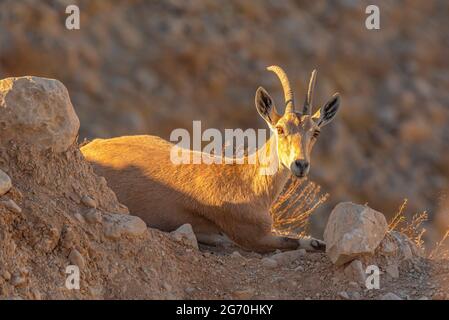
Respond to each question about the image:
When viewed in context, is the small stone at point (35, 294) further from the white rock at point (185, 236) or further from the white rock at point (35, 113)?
the white rock at point (185, 236)

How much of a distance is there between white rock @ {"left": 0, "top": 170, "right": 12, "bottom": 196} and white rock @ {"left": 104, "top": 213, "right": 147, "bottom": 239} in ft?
2.42

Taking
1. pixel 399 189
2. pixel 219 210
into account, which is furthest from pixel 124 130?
pixel 219 210

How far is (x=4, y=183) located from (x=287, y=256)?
2309mm

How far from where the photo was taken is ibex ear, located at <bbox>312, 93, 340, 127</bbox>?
9095 millimetres

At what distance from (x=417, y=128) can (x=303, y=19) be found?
4.02 m

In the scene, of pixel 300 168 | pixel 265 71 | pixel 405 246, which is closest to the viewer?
pixel 405 246

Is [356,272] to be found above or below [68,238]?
below

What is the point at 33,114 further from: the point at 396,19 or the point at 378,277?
the point at 396,19

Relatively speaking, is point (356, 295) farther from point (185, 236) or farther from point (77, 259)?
point (77, 259)

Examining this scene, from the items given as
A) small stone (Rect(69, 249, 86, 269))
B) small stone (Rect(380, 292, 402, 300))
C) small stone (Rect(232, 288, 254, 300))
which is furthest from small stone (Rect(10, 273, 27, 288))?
small stone (Rect(380, 292, 402, 300))

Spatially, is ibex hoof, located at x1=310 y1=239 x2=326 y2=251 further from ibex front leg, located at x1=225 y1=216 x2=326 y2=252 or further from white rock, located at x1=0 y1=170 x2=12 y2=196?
white rock, located at x1=0 y1=170 x2=12 y2=196

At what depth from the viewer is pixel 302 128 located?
8.73 metres

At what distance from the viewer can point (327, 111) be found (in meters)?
9.24

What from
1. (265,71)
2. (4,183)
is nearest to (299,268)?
(4,183)
